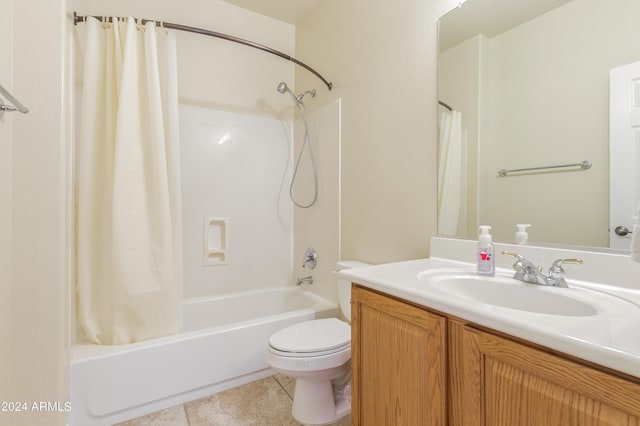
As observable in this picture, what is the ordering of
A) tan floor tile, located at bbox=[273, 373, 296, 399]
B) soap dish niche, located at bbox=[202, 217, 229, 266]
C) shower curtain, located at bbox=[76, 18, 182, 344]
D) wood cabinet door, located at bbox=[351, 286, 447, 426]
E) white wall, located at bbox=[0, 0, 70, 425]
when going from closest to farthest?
1. wood cabinet door, located at bbox=[351, 286, 447, 426]
2. white wall, located at bbox=[0, 0, 70, 425]
3. shower curtain, located at bbox=[76, 18, 182, 344]
4. tan floor tile, located at bbox=[273, 373, 296, 399]
5. soap dish niche, located at bbox=[202, 217, 229, 266]

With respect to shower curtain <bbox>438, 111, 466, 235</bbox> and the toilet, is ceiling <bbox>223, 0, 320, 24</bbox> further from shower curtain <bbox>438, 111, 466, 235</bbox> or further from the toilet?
the toilet

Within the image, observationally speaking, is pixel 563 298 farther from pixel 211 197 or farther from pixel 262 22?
pixel 262 22

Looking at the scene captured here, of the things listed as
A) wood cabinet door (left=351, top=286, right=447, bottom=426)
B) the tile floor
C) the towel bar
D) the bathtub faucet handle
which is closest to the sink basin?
wood cabinet door (left=351, top=286, right=447, bottom=426)

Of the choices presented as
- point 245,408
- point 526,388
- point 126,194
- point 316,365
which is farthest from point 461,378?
point 126,194

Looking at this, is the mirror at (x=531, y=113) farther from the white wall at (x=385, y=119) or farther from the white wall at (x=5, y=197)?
the white wall at (x=5, y=197)

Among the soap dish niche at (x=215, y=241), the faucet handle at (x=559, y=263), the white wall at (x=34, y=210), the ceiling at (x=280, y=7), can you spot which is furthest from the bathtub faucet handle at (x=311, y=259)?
the ceiling at (x=280, y=7)

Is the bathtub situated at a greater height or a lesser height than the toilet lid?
lesser

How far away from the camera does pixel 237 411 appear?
4.85ft

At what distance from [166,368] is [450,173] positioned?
1.67m

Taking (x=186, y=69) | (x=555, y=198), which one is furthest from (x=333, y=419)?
(x=186, y=69)

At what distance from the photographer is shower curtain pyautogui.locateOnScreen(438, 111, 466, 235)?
4.22 feet

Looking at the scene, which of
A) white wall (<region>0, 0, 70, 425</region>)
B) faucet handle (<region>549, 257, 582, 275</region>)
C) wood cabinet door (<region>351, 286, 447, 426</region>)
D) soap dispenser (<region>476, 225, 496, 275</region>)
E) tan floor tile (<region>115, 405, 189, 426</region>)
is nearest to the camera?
wood cabinet door (<region>351, 286, 447, 426</region>)

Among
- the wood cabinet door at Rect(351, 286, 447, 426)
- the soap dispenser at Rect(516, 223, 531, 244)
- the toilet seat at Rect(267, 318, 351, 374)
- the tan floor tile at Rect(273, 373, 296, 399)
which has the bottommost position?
the tan floor tile at Rect(273, 373, 296, 399)

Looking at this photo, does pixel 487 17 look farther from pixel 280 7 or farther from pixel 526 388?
pixel 280 7
